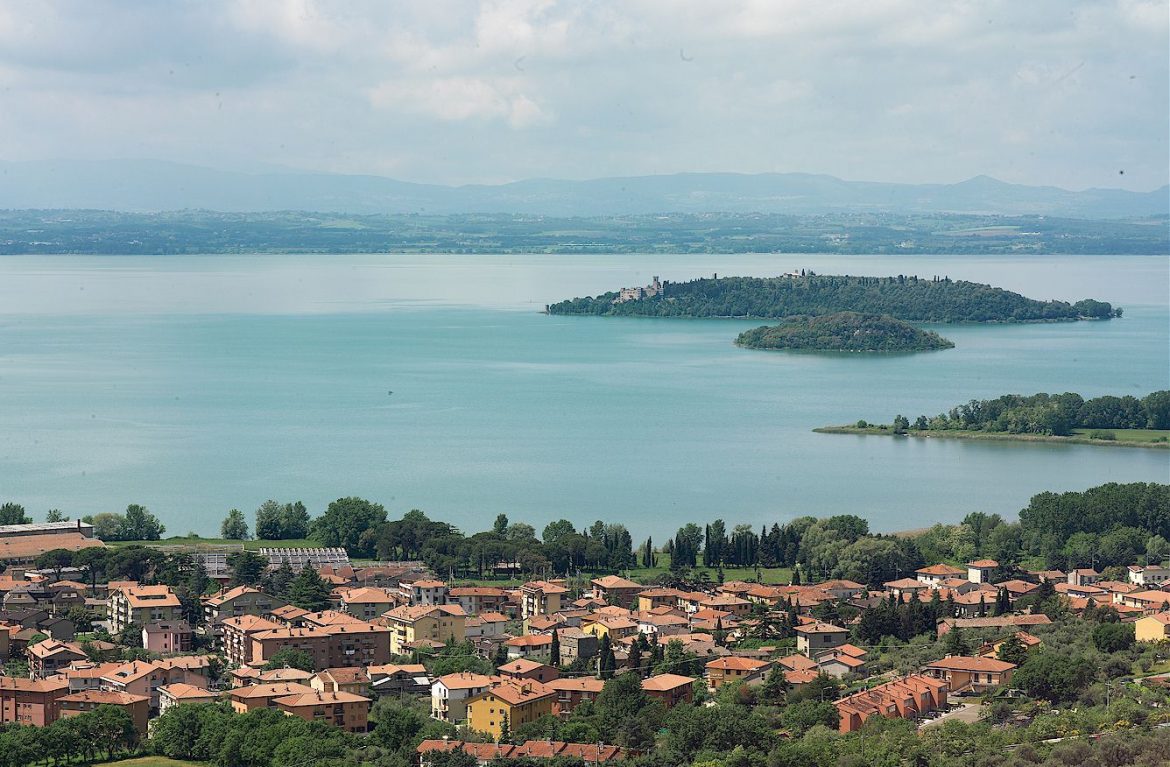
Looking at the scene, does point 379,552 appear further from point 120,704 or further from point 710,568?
point 120,704

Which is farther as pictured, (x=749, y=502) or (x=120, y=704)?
(x=749, y=502)

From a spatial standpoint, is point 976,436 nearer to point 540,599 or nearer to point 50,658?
point 540,599

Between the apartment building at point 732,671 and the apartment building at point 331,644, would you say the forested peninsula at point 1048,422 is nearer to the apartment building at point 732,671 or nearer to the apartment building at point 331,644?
the apartment building at point 331,644

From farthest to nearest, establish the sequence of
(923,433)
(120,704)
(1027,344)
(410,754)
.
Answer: (1027,344), (923,433), (120,704), (410,754)

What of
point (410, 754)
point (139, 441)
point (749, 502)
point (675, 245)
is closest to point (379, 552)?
point (749, 502)

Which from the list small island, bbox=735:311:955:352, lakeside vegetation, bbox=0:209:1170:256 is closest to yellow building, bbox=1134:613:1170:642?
small island, bbox=735:311:955:352

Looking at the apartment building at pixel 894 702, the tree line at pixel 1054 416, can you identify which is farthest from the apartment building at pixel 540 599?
the tree line at pixel 1054 416

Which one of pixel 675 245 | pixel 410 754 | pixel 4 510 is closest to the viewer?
pixel 410 754

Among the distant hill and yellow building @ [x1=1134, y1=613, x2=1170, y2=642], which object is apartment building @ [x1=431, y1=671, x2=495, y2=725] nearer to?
yellow building @ [x1=1134, y1=613, x2=1170, y2=642]

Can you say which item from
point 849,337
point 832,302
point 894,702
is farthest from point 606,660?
point 832,302
